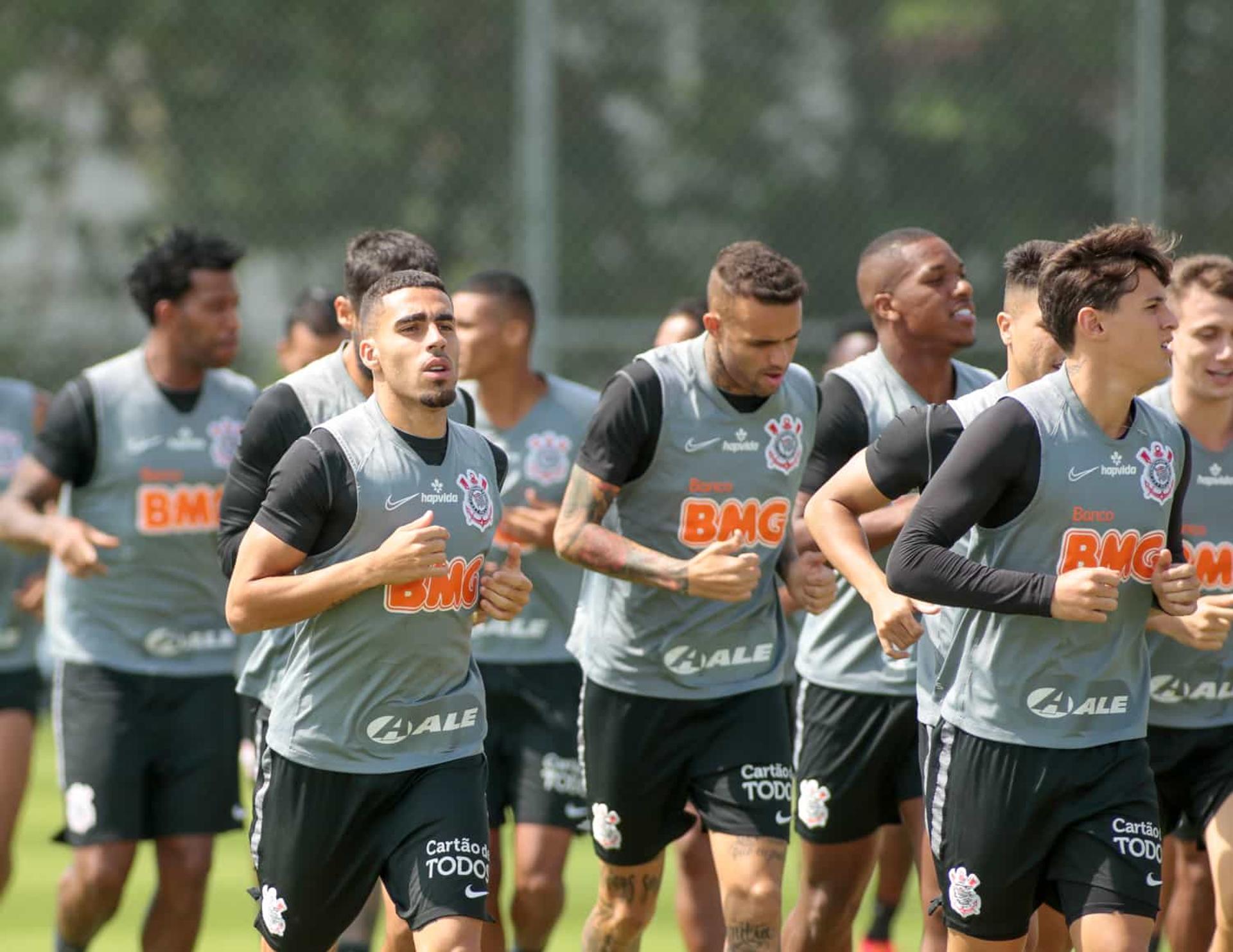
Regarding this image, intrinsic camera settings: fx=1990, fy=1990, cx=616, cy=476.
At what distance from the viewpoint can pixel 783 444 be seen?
645 centimetres

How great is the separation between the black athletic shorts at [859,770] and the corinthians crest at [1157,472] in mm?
1810

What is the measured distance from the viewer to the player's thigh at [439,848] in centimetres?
513

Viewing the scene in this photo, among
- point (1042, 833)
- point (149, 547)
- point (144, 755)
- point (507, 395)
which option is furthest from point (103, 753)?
point (1042, 833)

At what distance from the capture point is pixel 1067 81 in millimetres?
13922

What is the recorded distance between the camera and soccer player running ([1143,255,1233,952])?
6.34 metres

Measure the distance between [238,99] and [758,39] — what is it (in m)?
3.74

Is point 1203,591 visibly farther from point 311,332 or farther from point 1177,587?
point 311,332

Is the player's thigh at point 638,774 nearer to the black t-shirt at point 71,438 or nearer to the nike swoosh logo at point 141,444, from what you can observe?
the nike swoosh logo at point 141,444

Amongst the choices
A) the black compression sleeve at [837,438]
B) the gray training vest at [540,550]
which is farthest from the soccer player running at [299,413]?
the gray training vest at [540,550]

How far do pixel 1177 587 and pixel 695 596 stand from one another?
165cm

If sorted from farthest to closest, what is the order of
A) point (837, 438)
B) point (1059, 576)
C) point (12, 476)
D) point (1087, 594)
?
1. point (12, 476)
2. point (837, 438)
3. point (1059, 576)
4. point (1087, 594)

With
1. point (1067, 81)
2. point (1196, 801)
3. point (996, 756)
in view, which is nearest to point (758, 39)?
point (1067, 81)

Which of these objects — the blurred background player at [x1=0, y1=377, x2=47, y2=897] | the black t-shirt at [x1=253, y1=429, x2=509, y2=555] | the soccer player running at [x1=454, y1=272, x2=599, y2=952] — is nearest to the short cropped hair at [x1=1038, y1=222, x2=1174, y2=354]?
the black t-shirt at [x1=253, y1=429, x2=509, y2=555]

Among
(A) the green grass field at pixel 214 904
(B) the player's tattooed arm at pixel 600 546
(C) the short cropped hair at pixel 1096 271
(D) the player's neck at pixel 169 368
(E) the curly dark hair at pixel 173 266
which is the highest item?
(E) the curly dark hair at pixel 173 266
